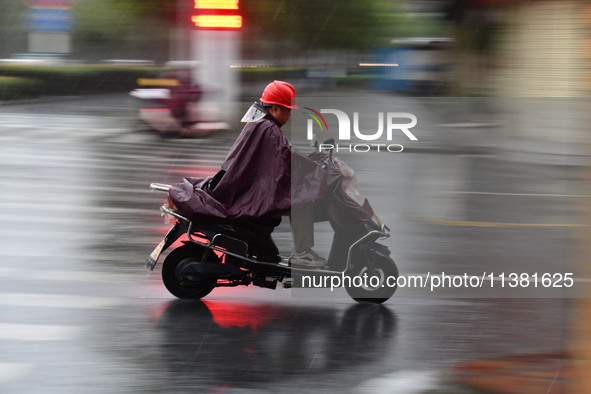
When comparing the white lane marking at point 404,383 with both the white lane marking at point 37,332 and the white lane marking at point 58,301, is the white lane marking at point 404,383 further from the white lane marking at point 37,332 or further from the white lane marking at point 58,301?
the white lane marking at point 58,301

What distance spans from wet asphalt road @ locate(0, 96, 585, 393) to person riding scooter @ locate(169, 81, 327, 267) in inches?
26.7

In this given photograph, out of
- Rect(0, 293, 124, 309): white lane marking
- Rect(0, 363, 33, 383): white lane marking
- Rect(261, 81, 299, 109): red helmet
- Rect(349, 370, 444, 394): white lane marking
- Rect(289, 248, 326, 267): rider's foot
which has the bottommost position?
Rect(349, 370, 444, 394): white lane marking

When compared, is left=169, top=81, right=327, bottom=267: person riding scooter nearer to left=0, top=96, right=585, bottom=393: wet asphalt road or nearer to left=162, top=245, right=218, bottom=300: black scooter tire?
left=162, top=245, right=218, bottom=300: black scooter tire

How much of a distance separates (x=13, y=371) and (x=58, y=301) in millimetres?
1547

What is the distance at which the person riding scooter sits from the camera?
6.28 m

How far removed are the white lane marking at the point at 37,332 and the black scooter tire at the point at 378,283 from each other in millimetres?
2028

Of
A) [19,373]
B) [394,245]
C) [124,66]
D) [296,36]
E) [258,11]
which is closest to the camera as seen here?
[19,373]

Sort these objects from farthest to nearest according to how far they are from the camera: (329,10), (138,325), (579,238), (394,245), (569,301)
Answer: (329,10) < (394,245) < (569,301) < (138,325) < (579,238)

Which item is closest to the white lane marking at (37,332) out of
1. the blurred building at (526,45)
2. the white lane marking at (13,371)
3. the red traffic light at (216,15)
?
the white lane marking at (13,371)

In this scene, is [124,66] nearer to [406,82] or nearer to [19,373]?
[406,82]

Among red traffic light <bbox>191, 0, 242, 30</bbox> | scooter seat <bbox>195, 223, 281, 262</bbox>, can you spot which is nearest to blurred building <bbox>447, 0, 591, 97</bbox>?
red traffic light <bbox>191, 0, 242, 30</bbox>

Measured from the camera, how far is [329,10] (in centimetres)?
3769

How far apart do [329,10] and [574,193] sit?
86.3 feet

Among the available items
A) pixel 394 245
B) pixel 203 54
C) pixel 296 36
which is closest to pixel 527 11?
pixel 203 54
